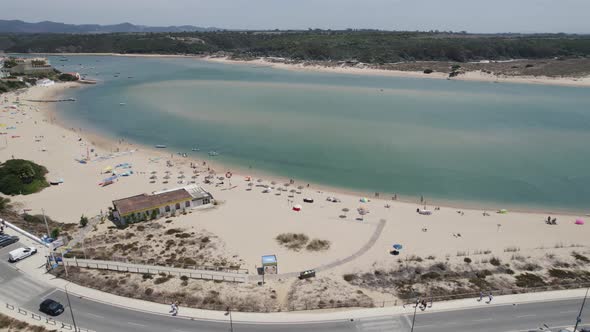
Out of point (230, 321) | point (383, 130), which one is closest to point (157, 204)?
point (230, 321)

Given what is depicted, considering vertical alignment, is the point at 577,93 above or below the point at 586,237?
above

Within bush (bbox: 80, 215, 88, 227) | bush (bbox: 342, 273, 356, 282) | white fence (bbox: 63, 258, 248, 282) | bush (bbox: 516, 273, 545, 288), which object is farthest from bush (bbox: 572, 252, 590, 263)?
bush (bbox: 80, 215, 88, 227)

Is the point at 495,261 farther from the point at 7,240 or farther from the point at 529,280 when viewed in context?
the point at 7,240

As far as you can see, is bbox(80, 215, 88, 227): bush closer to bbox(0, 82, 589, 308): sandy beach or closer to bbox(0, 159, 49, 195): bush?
bbox(0, 82, 589, 308): sandy beach

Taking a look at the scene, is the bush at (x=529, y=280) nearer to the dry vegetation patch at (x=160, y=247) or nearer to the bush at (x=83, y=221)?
the dry vegetation patch at (x=160, y=247)

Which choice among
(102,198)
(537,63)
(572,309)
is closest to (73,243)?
(102,198)

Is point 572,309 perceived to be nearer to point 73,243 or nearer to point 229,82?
point 73,243
